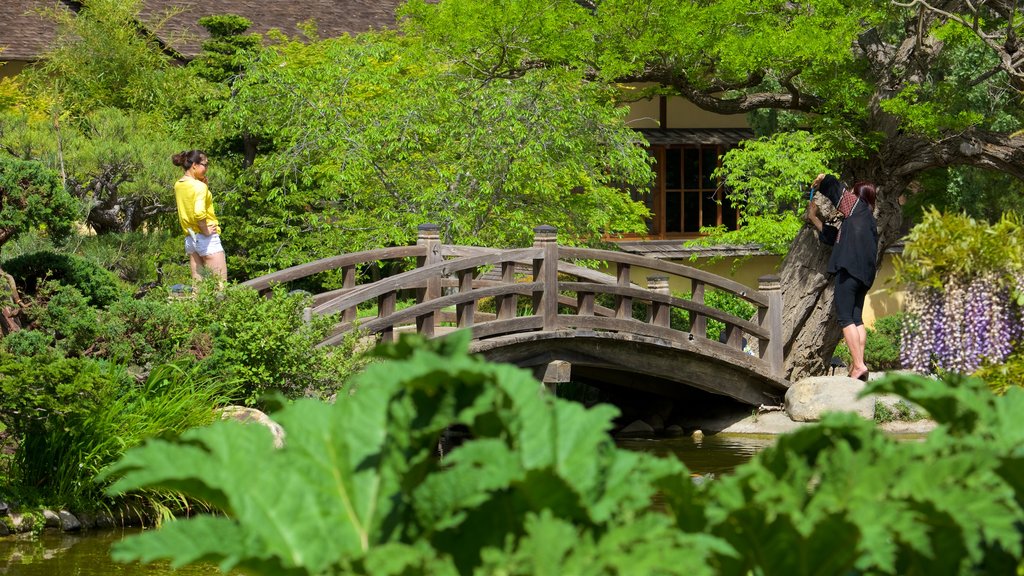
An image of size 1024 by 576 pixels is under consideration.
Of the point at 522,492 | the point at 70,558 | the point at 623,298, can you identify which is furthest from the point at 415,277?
the point at 522,492

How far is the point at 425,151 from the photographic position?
15844 mm

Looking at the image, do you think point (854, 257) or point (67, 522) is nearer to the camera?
point (67, 522)

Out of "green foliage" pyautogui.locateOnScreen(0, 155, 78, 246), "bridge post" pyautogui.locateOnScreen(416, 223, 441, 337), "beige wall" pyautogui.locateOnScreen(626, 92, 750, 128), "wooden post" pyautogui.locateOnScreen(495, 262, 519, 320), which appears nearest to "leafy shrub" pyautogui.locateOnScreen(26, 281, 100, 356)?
"green foliage" pyautogui.locateOnScreen(0, 155, 78, 246)

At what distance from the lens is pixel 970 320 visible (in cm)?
518

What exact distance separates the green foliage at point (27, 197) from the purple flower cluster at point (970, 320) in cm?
570

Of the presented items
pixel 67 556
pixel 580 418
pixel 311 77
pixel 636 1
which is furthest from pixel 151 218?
pixel 580 418

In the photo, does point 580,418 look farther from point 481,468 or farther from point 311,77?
point 311,77

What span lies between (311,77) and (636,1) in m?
4.32

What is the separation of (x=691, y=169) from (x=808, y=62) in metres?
10.2

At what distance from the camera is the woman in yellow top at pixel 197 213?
37.9 feet

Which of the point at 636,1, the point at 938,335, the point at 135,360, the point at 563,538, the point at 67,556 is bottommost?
the point at 67,556

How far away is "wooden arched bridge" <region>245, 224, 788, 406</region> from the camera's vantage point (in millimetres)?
11688

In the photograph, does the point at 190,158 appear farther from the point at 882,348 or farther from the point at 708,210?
the point at 708,210

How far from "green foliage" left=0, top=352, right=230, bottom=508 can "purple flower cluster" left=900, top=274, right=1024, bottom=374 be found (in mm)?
4513
